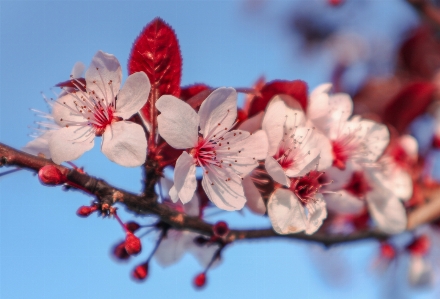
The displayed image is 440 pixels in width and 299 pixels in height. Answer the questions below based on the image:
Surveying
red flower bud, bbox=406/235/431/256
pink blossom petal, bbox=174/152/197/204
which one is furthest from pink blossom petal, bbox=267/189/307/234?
red flower bud, bbox=406/235/431/256

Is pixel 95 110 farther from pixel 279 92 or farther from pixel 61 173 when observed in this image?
pixel 279 92

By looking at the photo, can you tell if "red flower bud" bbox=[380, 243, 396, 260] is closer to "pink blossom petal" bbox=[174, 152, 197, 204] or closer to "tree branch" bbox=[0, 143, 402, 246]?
"tree branch" bbox=[0, 143, 402, 246]

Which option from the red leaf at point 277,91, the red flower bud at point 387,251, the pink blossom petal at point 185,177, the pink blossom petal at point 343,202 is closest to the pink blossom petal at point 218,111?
the pink blossom petal at point 185,177

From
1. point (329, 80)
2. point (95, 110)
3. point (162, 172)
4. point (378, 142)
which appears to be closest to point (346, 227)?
point (378, 142)

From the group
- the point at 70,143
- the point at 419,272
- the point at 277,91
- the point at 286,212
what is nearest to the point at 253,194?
the point at 286,212

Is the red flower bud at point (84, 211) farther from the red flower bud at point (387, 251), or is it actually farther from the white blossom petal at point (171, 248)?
the red flower bud at point (387, 251)
